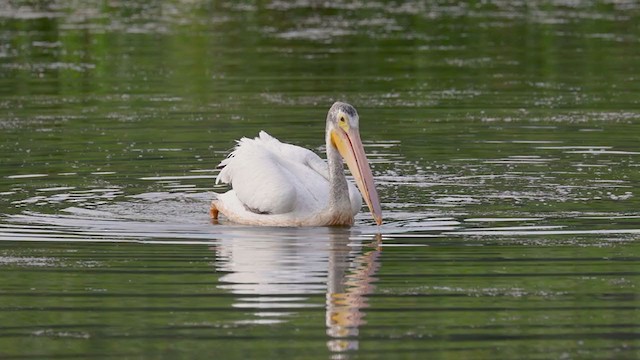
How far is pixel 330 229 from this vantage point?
415 inches

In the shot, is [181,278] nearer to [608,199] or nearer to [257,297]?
[257,297]

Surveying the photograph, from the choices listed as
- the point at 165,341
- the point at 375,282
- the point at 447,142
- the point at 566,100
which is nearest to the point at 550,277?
Answer: the point at 375,282

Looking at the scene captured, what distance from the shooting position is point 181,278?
8773 millimetres

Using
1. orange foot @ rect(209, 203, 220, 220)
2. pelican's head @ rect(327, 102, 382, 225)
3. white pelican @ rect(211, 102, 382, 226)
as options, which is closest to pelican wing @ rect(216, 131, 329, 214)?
Answer: white pelican @ rect(211, 102, 382, 226)

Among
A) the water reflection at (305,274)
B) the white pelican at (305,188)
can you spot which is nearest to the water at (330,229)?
the water reflection at (305,274)

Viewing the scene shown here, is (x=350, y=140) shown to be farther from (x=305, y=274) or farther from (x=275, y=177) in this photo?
(x=305, y=274)

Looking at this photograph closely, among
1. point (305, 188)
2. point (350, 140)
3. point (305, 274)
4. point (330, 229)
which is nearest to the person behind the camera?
point (305, 274)

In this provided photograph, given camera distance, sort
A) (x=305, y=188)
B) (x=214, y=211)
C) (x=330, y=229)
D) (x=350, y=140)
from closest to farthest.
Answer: (x=330, y=229), (x=350, y=140), (x=305, y=188), (x=214, y=211)

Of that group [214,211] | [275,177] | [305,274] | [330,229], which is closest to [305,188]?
[275,177]

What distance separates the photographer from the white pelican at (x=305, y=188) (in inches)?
415

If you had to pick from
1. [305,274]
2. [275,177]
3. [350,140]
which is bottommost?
[305,274]

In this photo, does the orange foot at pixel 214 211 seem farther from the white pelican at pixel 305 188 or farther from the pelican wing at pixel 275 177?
the pelican wing at pixel 275 177

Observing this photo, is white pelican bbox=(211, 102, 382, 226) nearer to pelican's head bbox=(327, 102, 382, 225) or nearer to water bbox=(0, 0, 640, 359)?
pelican's head bbox=(327, 102, 382, 225)

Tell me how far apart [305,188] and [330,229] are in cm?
49
